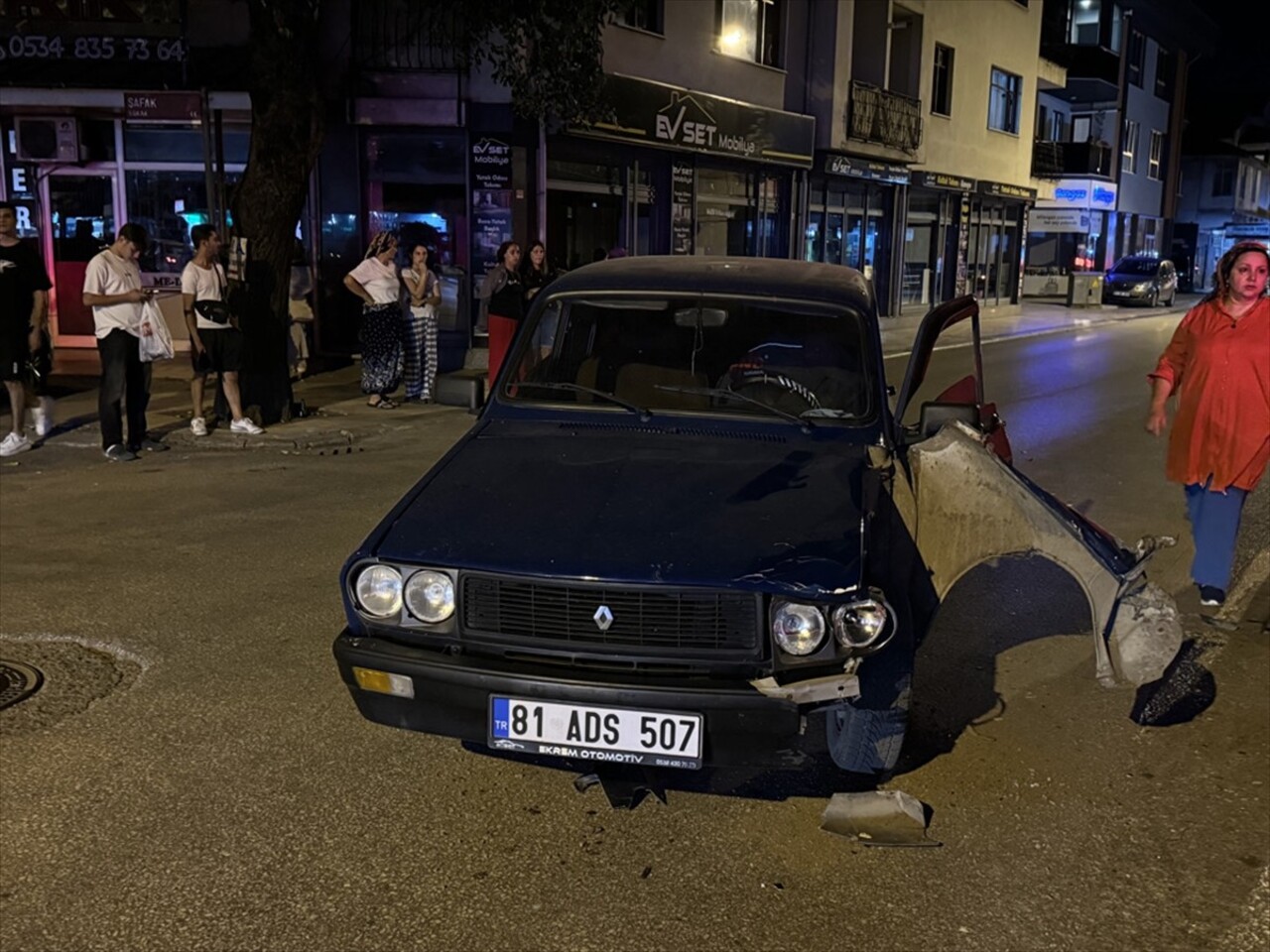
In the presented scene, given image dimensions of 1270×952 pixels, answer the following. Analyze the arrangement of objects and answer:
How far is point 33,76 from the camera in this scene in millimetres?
15297

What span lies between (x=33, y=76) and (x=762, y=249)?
45.0 ft

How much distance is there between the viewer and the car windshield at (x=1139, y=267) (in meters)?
37.8

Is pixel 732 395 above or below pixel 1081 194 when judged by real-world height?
below

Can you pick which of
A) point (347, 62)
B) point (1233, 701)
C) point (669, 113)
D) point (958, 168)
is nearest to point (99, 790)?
point (1233, 701)

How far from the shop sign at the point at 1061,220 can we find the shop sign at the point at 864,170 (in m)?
15.5

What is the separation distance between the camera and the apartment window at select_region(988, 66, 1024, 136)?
32.3 m

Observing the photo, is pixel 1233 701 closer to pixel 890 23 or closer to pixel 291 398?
pixel 291 398

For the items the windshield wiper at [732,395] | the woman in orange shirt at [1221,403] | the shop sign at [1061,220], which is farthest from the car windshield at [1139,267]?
the windshield wiper at [732,395]

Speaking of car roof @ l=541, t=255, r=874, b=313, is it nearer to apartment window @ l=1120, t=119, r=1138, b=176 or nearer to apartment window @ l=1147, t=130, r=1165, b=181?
apartment window @ l=1120, t=119, r=1138, b=176

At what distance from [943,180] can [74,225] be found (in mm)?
20984

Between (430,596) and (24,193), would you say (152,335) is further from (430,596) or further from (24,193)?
(24,193)

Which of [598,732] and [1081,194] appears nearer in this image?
[598,732]

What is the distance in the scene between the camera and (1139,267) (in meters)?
38.2

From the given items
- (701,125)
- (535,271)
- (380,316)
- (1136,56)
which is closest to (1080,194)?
(1136,56)
